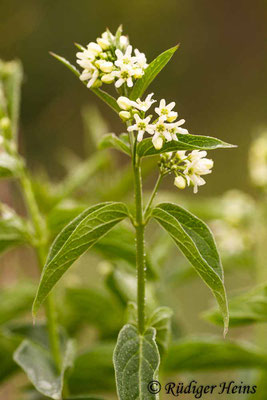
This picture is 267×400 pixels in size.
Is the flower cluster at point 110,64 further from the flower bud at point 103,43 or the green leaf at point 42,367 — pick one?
the green leaf at point 42,367

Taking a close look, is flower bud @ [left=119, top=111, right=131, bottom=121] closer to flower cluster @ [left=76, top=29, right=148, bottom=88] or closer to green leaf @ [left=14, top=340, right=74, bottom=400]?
flower cluster @ [left=76, top=29, right=148, bottom=88]

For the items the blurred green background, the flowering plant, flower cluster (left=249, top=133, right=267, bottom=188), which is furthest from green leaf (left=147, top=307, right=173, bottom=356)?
the blurred green background

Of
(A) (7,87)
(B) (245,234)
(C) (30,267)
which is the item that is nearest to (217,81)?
(C) (30,267)

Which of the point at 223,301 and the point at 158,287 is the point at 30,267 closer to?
the point at 158,287

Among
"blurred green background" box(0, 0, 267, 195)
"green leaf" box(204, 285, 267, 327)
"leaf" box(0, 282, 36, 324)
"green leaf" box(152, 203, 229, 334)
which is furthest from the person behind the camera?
"blurred green background" box(0, 0, 267, 195)

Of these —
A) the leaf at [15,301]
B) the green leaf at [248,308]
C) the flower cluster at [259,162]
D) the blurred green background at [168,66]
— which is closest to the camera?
the green leaf at [248,308]

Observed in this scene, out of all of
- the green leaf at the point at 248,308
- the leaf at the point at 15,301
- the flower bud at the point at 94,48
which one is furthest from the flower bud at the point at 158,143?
the leaf at the point at 15,301
